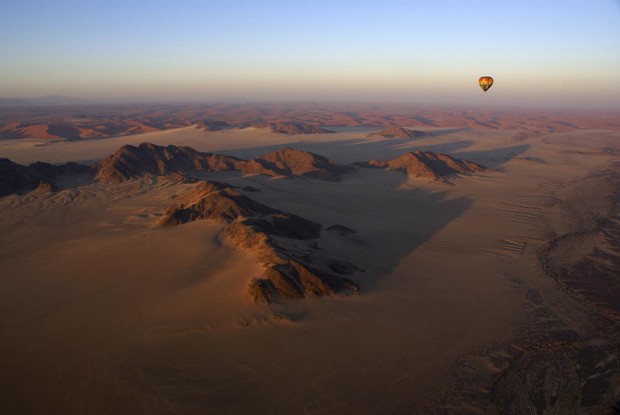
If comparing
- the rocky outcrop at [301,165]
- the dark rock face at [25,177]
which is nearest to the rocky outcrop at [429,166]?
the rocky outcrop at [301,165]

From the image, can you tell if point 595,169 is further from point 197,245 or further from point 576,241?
point 197,245

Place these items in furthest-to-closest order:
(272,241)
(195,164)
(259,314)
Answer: (195,164), (272,241), (259,314)

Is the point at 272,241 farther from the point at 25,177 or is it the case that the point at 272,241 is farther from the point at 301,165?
the point at 25,177

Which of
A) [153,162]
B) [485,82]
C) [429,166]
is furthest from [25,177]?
[429,166]

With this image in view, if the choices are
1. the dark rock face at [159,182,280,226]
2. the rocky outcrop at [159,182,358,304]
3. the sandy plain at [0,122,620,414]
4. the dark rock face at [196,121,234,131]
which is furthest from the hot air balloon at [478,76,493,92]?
the dark rock face at [196,121,234,131]

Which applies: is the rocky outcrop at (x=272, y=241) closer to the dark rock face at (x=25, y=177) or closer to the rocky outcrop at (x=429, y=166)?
the dark rock face at (x=25, y=177)

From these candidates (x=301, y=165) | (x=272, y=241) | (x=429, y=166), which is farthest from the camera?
(x=429, y=166)

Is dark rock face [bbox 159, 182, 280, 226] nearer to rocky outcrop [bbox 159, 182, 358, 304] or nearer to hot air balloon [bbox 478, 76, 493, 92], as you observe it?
rocky outcrop [bbox 159, 182, 358, 304]
